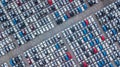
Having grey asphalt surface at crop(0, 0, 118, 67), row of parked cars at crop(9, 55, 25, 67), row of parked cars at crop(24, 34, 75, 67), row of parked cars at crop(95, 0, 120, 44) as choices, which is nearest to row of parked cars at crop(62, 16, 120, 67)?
grey asphalt surface at crop(0, 0, 118, 67)

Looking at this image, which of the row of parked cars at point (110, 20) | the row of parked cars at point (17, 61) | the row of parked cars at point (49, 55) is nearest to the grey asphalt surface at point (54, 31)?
the row of parked cars at point (17, 61)

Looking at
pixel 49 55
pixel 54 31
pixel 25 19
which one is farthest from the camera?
pixel 54 31

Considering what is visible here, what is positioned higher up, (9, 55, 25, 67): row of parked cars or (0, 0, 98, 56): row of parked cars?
(0, 0, 98, 56): row of parked cars

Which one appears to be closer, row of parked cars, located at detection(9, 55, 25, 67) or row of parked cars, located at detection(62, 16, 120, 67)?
row of parked cars, located at detection(9, 55, 25, 67)

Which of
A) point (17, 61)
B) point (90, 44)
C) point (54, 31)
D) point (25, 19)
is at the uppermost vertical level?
point (25, 19)

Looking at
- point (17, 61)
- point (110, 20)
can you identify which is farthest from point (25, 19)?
point (110, 20)

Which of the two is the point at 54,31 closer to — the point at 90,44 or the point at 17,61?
the point at 90,44

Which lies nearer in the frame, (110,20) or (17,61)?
(17,61)

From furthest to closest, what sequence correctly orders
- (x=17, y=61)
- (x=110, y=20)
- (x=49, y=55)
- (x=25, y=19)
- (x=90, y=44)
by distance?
(x=110, y=20), (x=90, y=44), (x=25, y=19), (x=49, y=55), (x=17, y=61)

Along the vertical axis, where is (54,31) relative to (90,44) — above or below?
above

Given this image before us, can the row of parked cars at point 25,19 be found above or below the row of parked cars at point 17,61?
above

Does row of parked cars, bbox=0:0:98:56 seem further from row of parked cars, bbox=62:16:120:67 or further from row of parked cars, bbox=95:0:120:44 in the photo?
row of parked cars, bbox=95:0:120:44

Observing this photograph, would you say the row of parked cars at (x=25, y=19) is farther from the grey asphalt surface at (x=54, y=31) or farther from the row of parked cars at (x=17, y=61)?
the row of parked cars at (x=17, y=61)
